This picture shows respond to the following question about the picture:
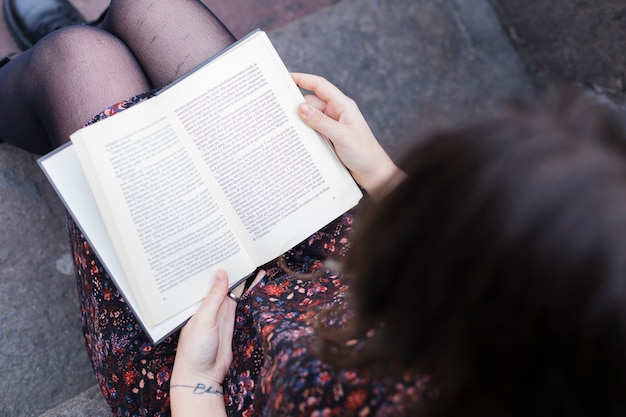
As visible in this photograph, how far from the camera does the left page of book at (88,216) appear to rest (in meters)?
0.75

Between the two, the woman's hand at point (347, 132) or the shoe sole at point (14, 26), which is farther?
the shoe sole at point (14, 26)

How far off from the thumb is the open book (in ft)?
0.05

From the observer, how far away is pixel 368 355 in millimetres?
569

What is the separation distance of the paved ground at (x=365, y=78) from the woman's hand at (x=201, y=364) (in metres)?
0.52

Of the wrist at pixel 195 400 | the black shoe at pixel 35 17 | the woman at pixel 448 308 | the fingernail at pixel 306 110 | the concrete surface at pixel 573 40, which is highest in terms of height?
the black shoe at pixel 35 17

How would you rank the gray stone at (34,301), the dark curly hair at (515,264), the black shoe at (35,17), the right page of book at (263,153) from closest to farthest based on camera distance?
the dark curly hair at (515,264) < the right page of book at (263,153) < the gray stone at (34,301) < the black shoe at (35,17)

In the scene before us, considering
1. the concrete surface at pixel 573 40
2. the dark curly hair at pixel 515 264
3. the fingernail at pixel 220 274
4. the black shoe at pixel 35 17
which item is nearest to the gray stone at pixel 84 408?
the fingernail at pixel 220 274

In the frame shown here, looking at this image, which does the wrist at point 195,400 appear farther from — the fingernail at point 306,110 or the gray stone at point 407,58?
the gray stone at point 407,58

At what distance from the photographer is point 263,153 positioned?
79 centimetres

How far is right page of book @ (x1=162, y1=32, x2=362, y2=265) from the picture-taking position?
78cm

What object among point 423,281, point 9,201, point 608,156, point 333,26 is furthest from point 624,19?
point 9,201

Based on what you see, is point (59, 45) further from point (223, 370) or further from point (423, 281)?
point (423, 281)

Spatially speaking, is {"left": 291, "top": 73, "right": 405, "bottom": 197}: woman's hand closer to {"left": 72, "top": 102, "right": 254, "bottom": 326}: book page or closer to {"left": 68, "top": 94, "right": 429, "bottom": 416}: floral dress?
{"left": 68, "top": 94, "right": 429, "bottom": 416}: floral dress

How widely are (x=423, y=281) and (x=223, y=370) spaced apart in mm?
419
